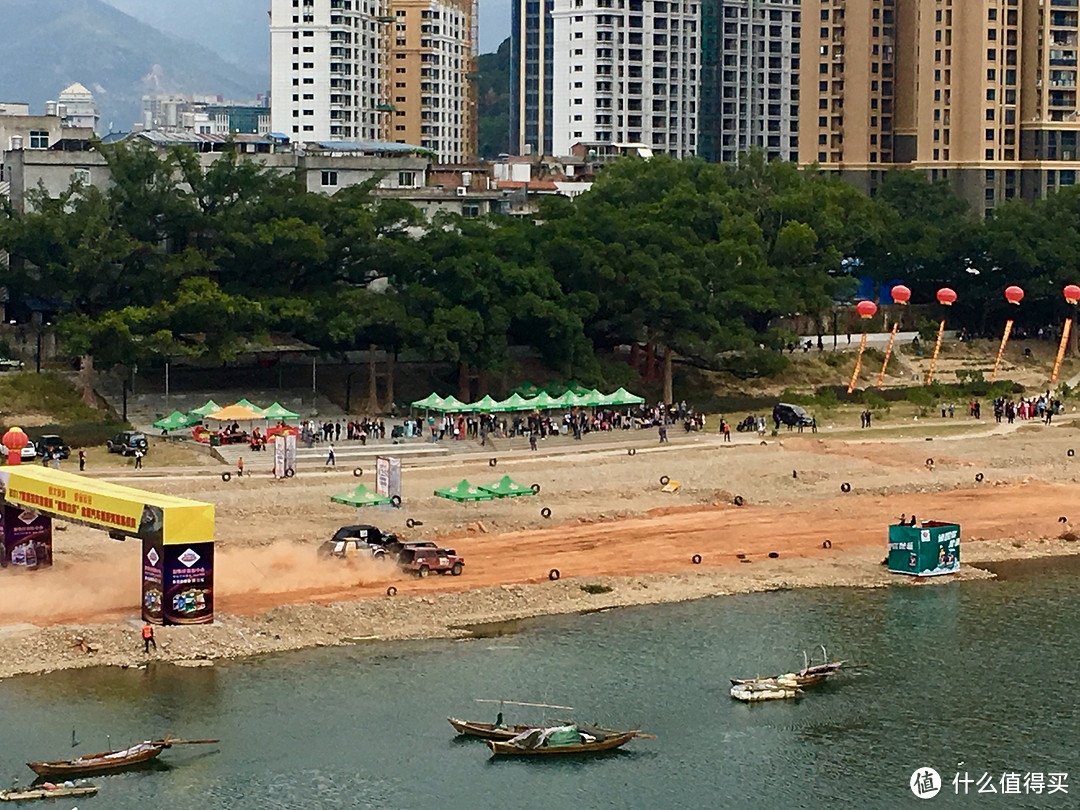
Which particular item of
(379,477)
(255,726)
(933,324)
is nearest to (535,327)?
(379,477)

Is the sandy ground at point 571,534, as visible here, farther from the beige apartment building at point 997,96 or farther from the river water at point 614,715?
the beige apartment building at point 997,96

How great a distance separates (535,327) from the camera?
11969 cm

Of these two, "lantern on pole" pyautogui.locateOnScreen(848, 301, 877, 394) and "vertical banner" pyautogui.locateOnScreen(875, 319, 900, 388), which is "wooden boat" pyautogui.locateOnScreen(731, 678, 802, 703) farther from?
"vertical banner" pyautogui.locateOnScreen(875, 319, 900, 388)

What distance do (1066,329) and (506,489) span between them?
64711mm

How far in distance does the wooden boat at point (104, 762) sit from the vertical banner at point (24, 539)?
18.9 metres

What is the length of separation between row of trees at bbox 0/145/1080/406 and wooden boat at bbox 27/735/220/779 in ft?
168

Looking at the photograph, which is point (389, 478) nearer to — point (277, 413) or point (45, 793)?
point (277, 413)

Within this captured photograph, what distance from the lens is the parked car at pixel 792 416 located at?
118 metres

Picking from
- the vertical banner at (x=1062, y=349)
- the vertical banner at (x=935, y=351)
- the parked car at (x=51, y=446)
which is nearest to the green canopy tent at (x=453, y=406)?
the parked car at (x=51, y=446)

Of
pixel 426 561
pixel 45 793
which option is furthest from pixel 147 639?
pixel 426 561

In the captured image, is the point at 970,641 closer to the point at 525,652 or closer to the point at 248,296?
the point at 525,652

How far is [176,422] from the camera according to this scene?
105m

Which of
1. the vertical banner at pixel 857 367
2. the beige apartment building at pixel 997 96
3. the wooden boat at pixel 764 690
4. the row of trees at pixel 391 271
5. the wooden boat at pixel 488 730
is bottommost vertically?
the wooden boat at pixel 488 730

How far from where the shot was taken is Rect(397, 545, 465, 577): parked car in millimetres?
77562
